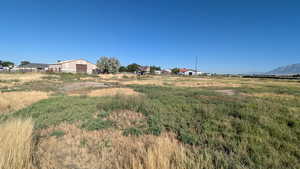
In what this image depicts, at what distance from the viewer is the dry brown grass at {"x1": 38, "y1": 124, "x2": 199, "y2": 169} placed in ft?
6.72

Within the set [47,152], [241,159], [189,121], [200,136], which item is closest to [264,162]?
[241,159]

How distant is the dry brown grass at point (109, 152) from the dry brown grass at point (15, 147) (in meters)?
0.30

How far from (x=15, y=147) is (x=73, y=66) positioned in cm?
5490

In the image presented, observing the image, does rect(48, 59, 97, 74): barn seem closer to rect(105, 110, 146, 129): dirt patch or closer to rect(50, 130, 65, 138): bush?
rect(105, 110, 146, 129): dirt patch

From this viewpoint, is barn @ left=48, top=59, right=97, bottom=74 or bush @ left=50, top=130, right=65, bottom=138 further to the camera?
barn @ left=48, top=59, right=97, bottom=74

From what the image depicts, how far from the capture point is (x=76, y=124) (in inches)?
157

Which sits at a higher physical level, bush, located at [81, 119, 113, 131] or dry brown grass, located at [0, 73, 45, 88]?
dry brown grass, located at [0, 73, 45, 88]

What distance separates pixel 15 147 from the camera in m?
2.03

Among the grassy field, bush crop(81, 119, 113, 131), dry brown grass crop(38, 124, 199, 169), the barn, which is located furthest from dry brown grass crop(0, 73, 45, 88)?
the barn

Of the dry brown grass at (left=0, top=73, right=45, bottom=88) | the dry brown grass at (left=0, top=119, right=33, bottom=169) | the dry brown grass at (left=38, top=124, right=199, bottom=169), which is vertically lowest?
the dry brown grass at (left=38, top=124, right=199, bottom=169)

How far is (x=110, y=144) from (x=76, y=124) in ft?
6.24

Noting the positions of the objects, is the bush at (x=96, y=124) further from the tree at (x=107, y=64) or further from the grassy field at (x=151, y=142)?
the tree at (x=107, y=64)

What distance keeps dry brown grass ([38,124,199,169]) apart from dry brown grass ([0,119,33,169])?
0.98 ft

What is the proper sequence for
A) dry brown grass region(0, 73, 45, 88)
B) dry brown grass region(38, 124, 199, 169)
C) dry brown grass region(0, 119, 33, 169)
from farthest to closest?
1. dry brown grass region(0, 73, 45, 88)
2. dry brown grass region(38, 124, 199, 169)
3. dry brown grass region(0, 119, 33, 169)
